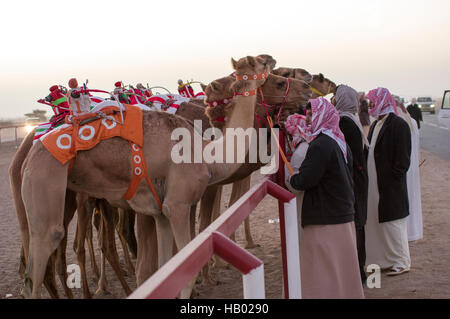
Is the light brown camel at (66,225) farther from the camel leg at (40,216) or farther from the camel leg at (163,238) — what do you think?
the camel leg at (163,238)

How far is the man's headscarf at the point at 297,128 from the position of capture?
4551mm

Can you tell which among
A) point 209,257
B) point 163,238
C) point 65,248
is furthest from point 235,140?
point 209,257

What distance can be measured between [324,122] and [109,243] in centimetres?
300

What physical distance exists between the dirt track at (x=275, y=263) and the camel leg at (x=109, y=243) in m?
0.51

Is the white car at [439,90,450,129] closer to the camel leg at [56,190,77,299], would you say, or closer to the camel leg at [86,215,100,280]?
the camel leg at [86,215,100,280]

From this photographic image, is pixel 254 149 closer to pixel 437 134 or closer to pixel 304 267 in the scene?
pixel 304 267

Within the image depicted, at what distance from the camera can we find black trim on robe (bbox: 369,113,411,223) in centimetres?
621

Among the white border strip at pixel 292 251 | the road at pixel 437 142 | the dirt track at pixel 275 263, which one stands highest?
the white border strip at pixel 292 251

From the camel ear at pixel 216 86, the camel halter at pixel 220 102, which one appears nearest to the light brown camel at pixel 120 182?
the camel halter at pixel 220 102

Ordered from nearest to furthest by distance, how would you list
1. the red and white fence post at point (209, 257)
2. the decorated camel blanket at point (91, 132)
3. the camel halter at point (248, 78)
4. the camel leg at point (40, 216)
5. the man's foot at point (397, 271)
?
the red and white fence post at point (209, 257)
the camel leg at point (40, 216)
the decorated camel blanket at point (91, 132)
the camel halter at point (248, 78)
the man's foot at point (397, 271)

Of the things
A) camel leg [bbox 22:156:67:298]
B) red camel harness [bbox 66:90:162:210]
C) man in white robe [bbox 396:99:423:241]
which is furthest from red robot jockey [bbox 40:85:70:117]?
man in white robe [bbox 396:99:423:241]

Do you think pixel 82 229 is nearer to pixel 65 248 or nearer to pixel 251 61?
pixel 65 248
